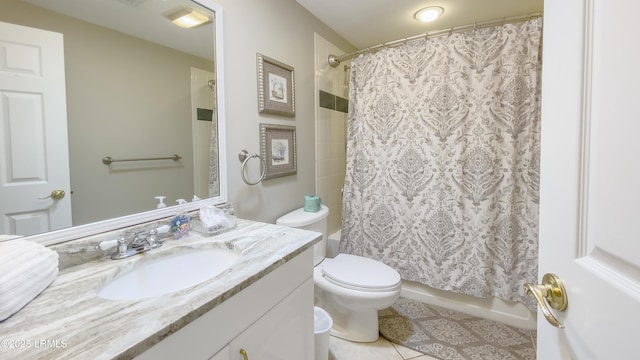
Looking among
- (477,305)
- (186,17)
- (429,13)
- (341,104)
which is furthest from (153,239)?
(429,13)

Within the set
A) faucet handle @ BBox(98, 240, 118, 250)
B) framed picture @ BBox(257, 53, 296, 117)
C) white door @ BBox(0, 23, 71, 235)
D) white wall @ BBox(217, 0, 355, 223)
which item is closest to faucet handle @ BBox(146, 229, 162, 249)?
faucet handle @ BBox(98, 240, 118, 250)

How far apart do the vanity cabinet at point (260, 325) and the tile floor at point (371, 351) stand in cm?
61

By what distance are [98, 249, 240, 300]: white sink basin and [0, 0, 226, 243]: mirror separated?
22 cm

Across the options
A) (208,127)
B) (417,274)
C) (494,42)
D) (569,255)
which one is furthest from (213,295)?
(494,42)

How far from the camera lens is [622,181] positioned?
380 mm

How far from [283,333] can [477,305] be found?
159 centimetres

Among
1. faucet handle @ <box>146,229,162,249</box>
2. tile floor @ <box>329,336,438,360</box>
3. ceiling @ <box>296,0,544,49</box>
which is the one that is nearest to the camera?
faucet handle @ <box>146,229,162,249</box>

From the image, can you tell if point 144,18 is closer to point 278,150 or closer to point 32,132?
point 32,132

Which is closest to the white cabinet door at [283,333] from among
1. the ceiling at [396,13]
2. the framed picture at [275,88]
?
the framed picture at [275,88]

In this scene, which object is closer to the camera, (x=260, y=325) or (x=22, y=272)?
(x=22, y=272)

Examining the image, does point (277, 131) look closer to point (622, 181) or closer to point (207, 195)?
point (207, 195)

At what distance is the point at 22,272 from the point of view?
0.60 metres

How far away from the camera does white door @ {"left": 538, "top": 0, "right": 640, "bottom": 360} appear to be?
14.6 inches

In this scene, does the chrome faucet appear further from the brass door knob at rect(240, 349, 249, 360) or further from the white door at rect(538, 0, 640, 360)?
the white door at rect(538, 0, 640, 360)
